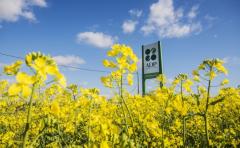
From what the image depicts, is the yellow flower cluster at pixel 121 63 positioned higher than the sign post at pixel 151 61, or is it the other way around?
the sign post at pixel 151 61

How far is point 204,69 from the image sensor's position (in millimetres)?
4203

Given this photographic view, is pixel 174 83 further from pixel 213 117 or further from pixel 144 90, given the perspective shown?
pixel 144 90

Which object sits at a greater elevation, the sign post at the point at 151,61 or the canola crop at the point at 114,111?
the sign post at the point at 151,61

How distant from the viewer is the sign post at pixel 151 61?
16.8 metres

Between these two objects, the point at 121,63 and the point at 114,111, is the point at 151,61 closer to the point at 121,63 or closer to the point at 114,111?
the point at 114,111

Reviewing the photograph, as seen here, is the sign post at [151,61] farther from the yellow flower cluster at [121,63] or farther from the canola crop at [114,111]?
the yellow flower cluster at [121,63]

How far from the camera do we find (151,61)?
56.9 feet

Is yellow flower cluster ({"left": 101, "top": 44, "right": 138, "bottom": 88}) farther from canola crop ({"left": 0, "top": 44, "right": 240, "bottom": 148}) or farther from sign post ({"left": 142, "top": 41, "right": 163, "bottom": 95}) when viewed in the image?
sign post ({"left": 142, "top": 41, "right": 163, "bottom": 95})

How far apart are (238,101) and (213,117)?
40.6 inches

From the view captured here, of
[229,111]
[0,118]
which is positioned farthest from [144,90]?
[0,118]

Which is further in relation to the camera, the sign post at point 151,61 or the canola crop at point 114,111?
the sign post at point 151,61

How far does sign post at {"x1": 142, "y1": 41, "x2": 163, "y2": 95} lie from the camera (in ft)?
55.0

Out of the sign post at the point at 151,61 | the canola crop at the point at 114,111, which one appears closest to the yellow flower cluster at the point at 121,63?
the canola crop at the point at 114,111

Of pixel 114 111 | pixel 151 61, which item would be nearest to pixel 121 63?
pixel 114 111
